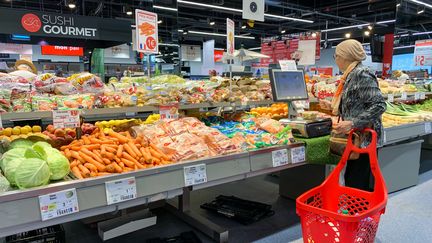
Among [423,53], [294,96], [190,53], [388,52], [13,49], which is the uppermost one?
[190,53]

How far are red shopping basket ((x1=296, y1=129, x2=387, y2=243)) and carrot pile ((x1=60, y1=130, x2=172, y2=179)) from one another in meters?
0.99

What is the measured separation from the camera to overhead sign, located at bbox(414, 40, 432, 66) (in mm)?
8344

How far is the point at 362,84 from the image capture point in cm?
259

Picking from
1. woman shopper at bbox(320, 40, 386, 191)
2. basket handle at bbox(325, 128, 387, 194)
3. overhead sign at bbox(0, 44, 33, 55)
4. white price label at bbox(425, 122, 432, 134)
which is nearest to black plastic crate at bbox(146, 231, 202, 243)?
basket handle at bbox(325, 128, 387, 194)

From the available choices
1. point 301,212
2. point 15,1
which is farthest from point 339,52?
point 15,1

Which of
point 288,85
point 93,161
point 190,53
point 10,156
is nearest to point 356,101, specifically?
point 288,85

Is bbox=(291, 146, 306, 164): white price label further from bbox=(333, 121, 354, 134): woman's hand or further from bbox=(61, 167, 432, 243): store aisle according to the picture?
bbox=(61, 167, 432, 243): store aisle

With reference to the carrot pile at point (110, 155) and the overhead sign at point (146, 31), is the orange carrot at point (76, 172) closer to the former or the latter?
the carrot pile at point (110, 155)

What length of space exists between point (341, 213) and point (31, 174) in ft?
6.12

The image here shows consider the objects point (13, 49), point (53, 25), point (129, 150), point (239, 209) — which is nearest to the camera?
point (129, 150)

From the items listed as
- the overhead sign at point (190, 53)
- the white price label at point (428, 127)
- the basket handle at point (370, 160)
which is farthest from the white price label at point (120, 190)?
the overhead sign at point (190, 53)

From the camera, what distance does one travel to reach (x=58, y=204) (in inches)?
67.9

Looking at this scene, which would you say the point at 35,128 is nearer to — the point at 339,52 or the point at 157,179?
the point at 157,179

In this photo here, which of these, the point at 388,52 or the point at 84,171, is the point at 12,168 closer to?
the point at 84,171
